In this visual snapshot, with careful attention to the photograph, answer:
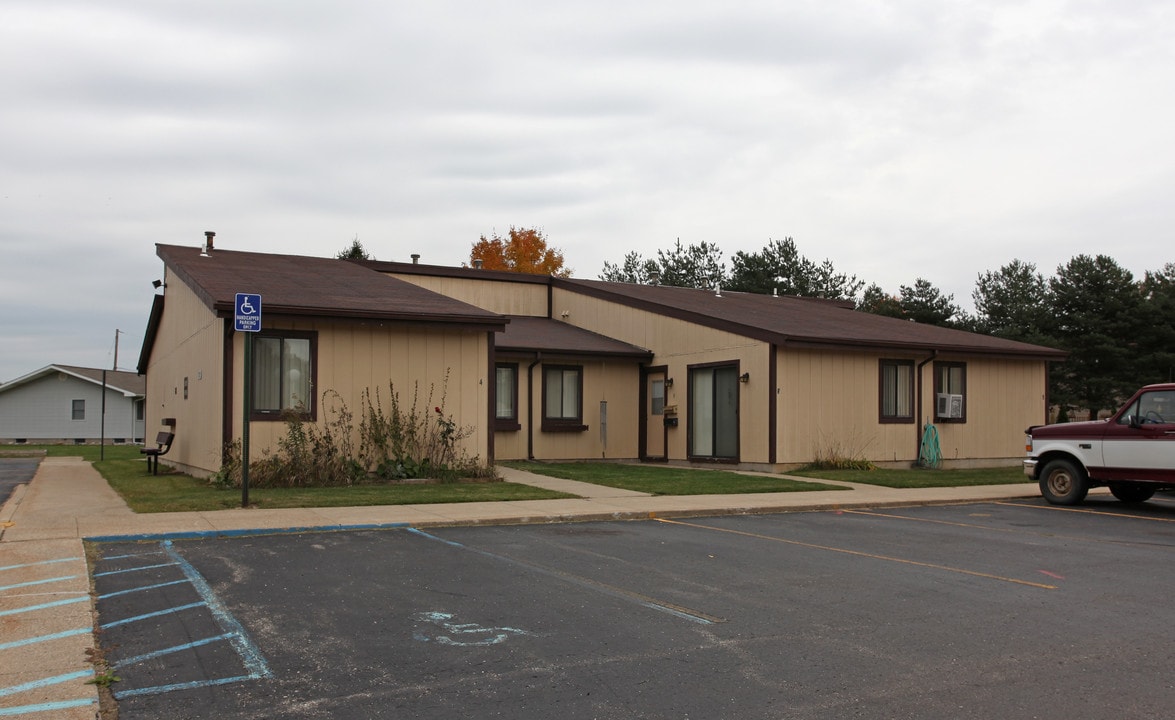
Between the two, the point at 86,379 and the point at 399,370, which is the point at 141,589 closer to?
the point at 399,370

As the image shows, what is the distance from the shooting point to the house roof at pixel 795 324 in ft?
71.7

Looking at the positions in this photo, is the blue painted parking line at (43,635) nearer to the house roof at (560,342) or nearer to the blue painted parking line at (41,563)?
the blue painted parking line at (41,563)

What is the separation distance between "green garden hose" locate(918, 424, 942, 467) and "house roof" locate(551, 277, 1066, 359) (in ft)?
6.61

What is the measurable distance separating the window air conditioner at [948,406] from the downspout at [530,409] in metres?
9.79

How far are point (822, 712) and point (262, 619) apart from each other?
4110mm

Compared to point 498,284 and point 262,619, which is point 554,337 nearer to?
point 498,284

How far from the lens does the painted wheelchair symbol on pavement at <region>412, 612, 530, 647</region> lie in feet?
Result: 21.8

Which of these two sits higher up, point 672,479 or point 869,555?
point 672,479

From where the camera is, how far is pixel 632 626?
7.17 meters

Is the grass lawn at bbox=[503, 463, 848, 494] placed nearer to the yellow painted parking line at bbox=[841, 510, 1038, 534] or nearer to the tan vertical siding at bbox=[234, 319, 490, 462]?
the yellow painted parking line at bbox=[841, 510, 1038, 534]

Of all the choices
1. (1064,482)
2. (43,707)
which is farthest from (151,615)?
(1064,482)

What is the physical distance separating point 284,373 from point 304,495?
309 centimetres

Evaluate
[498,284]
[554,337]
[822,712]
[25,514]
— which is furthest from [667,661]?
[498,284]

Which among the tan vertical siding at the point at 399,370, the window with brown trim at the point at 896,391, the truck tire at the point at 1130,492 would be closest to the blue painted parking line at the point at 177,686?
the tan vertical siding at the point at 399,370
